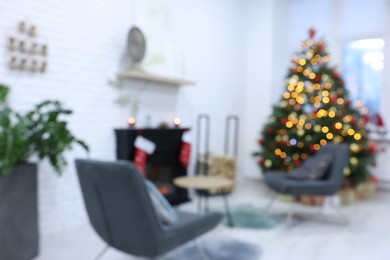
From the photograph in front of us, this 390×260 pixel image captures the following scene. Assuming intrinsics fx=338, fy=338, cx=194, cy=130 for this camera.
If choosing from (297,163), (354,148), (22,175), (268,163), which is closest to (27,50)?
(22,175)

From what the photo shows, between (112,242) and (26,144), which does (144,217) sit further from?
(26,144)

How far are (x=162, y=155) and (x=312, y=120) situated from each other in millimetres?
2091

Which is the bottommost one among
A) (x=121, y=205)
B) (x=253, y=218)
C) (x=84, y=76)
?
(x=253, y=218)

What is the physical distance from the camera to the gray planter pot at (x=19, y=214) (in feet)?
7.48

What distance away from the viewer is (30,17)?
2.83 metres

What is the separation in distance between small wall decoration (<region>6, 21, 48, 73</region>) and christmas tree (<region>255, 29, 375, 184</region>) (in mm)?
3153

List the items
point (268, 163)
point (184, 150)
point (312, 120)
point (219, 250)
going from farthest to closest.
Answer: point (268, 163) < point (312, 120) < point (184, 150) < point (219, 250)

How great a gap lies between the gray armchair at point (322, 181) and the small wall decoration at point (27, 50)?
2532 mm

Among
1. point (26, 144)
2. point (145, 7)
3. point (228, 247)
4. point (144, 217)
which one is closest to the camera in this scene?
point (144, 217)

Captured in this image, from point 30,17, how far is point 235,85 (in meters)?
3.56

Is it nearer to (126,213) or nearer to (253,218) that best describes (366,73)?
(253,218)

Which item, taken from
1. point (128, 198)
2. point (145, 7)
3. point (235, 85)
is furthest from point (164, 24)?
point (128, 198)

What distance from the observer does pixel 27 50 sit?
2812 millimetres

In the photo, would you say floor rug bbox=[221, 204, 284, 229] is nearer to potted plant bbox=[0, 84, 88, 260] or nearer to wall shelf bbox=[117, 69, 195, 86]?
wall shelf bbox=[117, 69, 195, 86]
